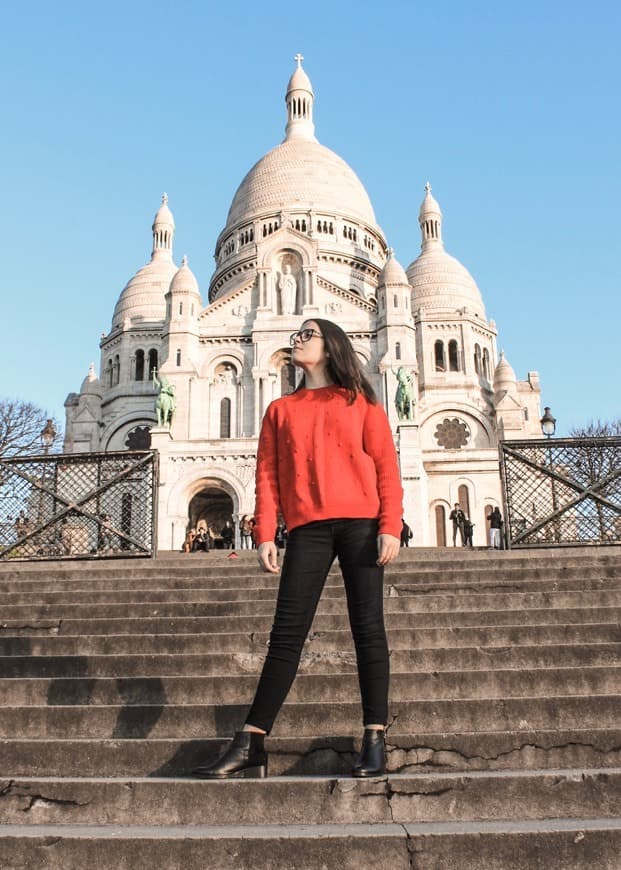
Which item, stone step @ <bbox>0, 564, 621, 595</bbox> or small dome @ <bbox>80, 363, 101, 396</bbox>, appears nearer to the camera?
stone step @ <bbox>0, 564, 621, 595</bbox>

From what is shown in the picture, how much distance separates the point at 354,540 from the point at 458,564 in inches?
226

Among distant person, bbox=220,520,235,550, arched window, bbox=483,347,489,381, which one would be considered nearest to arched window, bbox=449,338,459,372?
arched window, bbox=483,347,489,381

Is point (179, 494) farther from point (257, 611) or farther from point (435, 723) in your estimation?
point (435, 723)

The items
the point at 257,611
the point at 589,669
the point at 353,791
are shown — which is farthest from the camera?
the point at 257,611

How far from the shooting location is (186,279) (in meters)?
40.8

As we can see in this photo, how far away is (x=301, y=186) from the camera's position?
54.6 m

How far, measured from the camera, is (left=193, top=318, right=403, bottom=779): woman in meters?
3.96

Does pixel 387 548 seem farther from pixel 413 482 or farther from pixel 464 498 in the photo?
pixel 464 498

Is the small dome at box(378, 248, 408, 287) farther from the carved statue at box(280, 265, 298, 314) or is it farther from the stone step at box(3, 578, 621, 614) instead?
the stone step at box(3, 578, 621, 614)

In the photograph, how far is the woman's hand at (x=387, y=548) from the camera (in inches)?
159

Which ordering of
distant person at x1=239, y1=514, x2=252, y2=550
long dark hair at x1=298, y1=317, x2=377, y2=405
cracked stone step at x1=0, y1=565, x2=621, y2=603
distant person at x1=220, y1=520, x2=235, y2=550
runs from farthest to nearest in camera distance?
1. distant person at x1=239, y1=514, x2=252, y2=550
2. distant person at x1=220, y1=520, x2=235, y2=550
3. cracked stone step at x1=0, y1=565, x2=621, y2=603
4. long dark hair at x1=298, y1=317, x2=377, y2=405

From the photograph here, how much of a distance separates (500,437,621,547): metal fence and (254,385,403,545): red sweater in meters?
6.36

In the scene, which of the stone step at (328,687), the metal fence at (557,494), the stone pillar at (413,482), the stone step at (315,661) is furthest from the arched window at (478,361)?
the stone step at (328,687)

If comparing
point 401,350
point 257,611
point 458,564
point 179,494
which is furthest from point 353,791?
point 401,350
